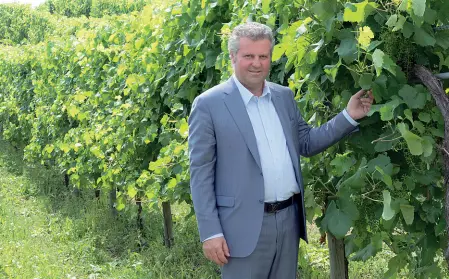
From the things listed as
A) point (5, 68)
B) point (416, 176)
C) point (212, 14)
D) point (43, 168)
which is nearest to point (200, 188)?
point (416, 176)

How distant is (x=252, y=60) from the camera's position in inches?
105

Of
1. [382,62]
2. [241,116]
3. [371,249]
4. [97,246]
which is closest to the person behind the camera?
[382,62]

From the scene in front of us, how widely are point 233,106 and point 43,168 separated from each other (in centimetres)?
857

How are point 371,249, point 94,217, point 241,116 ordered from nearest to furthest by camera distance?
point 371,249
point 241,116
point 94,217

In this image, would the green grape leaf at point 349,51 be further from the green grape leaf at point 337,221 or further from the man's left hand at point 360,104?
the green grape leaf at point 337,221

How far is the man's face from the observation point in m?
2.65

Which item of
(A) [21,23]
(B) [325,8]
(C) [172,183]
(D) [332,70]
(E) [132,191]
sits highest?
(B) [325,8]

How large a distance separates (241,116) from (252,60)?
0.25 m

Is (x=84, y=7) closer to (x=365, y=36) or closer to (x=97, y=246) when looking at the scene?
(x=97, y=246)

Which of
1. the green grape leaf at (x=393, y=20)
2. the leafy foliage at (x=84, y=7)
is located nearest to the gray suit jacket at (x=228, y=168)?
the green grape leaf at (x=393, y=20)

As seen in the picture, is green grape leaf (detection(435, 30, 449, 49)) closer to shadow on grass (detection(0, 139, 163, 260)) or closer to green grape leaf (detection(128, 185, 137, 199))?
green grape leaf (detection(128, 185, 137, 199))

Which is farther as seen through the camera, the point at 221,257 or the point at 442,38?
the point at 221,257

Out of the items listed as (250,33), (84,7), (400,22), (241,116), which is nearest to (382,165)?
(400,22)

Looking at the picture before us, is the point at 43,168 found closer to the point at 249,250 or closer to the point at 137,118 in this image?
the point at 137,118
